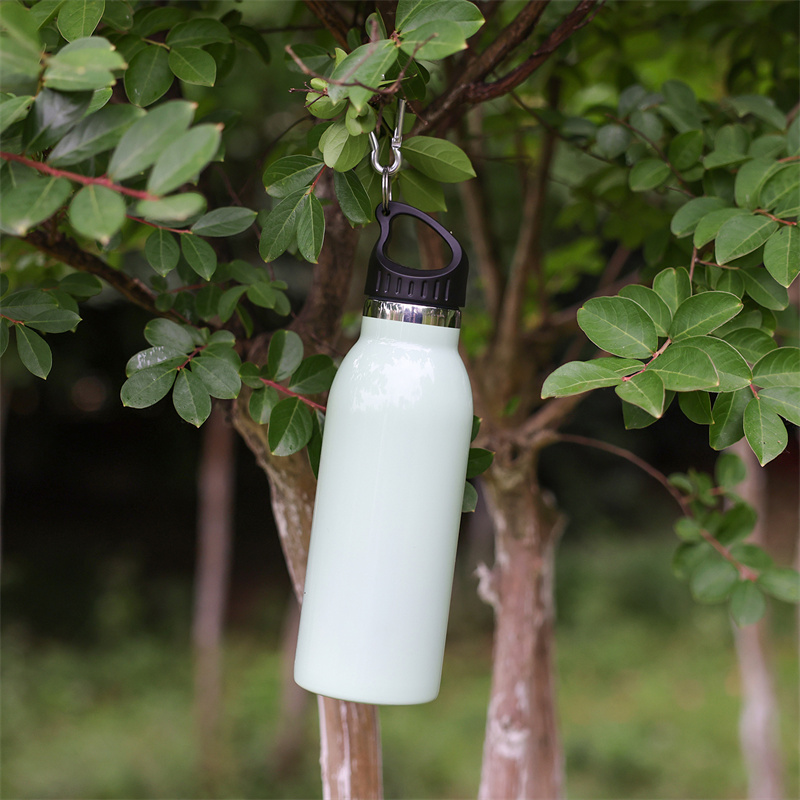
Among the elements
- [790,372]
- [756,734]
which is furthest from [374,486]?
[756,734]

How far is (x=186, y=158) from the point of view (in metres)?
0.45

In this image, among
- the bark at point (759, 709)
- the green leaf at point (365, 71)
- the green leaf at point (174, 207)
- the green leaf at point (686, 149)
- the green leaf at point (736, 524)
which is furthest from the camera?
the bark at point (759, 709)

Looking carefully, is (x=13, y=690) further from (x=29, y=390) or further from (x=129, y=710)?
(x=29, y=390)

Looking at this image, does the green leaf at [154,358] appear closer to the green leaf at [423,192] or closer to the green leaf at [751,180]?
the green leaf at [423,192]

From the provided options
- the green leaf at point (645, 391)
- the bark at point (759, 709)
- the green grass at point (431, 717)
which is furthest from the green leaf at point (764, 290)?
the green grass at point (431, 717)

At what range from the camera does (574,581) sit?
4621 millimetres

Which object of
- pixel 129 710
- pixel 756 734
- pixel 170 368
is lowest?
pixel 129 710

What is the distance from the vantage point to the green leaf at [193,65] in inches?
28.7

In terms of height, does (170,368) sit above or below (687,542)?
above

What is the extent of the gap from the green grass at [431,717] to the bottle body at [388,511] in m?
2.84

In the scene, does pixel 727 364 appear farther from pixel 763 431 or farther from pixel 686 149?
pixel 686 149

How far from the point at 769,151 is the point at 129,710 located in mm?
3657

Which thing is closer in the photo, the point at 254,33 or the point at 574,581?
the point at 254,33

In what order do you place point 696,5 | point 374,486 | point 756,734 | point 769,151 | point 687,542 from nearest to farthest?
point 374,486, point 769,151, point 687,542, point 696,5, point 756,734
